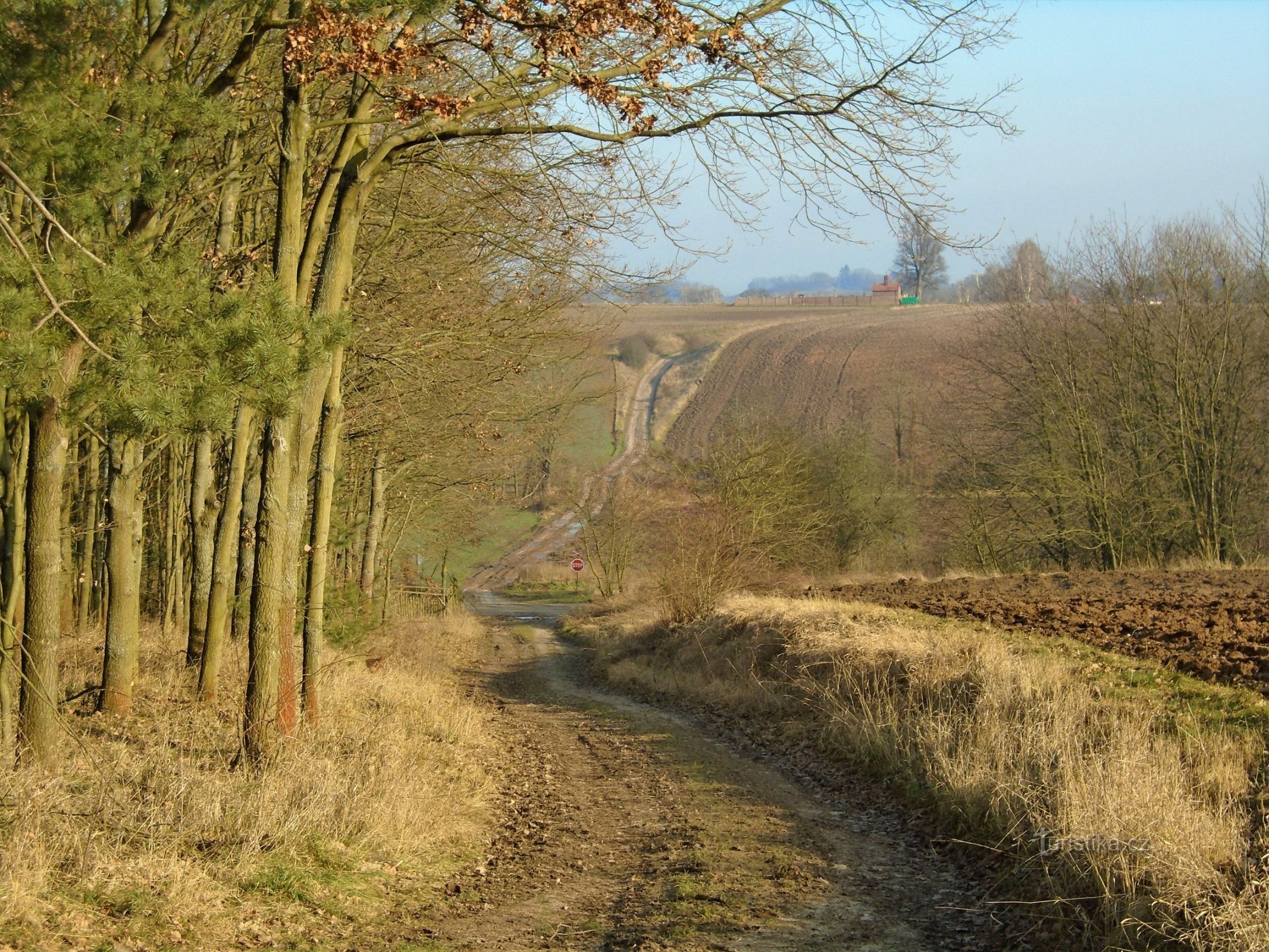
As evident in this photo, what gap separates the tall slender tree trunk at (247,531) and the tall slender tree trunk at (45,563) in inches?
88.6

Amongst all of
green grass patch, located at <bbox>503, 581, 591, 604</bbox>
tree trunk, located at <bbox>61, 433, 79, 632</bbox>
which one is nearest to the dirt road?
green grass patch, located at <bbox>503, 581, 591, 604</bbox>

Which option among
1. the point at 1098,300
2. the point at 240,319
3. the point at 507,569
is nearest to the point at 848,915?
the point at 240,319

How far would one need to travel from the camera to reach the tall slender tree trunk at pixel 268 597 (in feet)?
25.4

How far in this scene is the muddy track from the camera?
5.68 m

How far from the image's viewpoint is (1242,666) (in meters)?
9.52

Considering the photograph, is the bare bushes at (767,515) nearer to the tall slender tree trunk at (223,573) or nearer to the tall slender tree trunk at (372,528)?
the tall slender tree trunk at (372,528)

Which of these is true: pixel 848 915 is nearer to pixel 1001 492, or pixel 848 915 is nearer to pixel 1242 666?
pixel 1242 666

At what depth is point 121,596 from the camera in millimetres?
9328

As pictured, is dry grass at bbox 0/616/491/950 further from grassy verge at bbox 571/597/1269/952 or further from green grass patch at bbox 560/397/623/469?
green grass patch at bbox 560/397/623/469

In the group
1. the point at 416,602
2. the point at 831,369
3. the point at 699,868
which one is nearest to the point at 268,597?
the point at 699,868

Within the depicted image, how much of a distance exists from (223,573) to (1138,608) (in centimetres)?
1122

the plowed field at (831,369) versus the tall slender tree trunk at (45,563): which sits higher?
the plowed field at (831,369)

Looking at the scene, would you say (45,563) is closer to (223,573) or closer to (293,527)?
(293,527)

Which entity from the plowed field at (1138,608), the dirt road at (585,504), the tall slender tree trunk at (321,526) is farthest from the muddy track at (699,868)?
the dirt road at (585,504)
